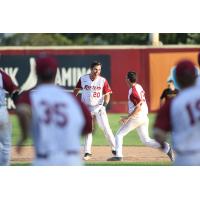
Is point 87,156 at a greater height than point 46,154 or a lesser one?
lesser

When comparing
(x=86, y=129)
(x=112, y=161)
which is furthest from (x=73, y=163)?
(x=112, y=161)

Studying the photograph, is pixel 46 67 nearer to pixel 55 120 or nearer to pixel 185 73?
pixel 55 120

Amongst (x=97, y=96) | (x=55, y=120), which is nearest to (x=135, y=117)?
(x=97, y=96)

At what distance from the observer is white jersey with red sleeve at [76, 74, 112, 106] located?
14766mm

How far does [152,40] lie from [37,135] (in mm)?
20741

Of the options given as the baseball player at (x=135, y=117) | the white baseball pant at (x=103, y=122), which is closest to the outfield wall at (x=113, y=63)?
the white baseball pant at (x=103, y=122)

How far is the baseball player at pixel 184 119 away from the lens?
304 inches

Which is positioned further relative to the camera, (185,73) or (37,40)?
(37,40)

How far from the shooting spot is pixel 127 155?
15102 mm

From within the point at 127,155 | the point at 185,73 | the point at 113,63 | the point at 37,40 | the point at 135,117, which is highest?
the point at 37,40

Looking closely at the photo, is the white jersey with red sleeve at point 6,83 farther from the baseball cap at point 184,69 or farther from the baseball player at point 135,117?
the baseball cap at point 184,69

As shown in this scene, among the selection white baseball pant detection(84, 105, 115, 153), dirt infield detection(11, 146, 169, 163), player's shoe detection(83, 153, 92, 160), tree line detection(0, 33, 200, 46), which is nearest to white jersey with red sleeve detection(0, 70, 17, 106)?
dirt infield detection(11, 146, 169, 163)

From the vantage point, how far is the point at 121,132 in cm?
1405

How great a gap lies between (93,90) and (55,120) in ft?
23.5
